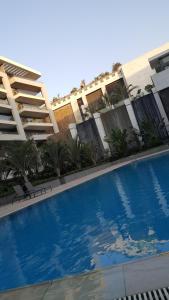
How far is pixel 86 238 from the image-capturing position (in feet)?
26.3

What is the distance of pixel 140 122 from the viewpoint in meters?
37.0

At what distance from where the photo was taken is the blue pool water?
620 cm

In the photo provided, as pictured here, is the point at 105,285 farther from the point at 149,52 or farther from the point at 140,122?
the point at 149,52

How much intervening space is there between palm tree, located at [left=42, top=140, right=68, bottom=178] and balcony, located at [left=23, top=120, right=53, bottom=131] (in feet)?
42.5

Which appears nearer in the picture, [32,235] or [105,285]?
[105,285]

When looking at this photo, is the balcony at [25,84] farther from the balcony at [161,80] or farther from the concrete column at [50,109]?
the balcony at [161,80]

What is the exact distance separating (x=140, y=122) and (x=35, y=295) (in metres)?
33.8

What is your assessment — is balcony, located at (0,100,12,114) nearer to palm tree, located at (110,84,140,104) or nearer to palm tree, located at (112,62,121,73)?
palm tree, located at (110,84,140,104)

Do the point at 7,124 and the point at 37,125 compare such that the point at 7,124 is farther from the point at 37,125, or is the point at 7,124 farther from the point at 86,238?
the point at 86,238

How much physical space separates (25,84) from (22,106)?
487 cm

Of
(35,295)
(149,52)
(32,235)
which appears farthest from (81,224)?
(149,52)

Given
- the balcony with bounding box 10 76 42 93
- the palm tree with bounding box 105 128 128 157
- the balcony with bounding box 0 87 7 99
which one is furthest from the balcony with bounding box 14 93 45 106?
the palm tree with bounding box 105 128 128 157

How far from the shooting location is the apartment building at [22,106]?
4275 centimetres

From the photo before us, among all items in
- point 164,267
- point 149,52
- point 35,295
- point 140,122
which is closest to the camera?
point 164,267
